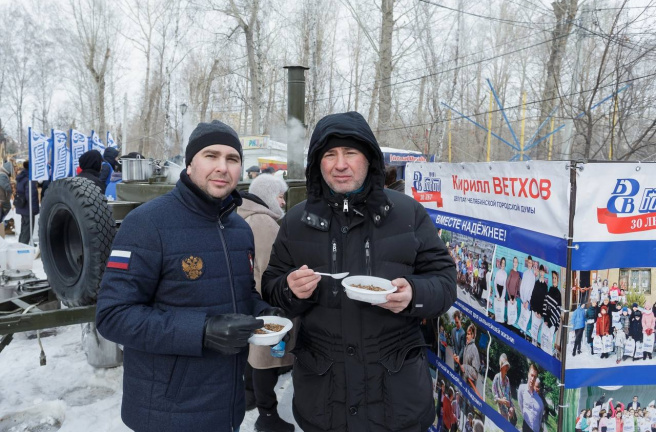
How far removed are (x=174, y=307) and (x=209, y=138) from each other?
70cm

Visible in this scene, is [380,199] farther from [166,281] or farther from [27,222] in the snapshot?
[27,222]

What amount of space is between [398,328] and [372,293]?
1.21 ft

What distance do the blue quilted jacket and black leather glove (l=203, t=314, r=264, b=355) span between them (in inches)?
1.4

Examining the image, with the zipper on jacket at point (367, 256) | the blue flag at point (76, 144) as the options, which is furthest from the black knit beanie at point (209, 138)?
the blue flag at point (76, 144)

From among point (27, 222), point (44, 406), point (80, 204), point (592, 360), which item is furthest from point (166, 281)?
point (27, 222)

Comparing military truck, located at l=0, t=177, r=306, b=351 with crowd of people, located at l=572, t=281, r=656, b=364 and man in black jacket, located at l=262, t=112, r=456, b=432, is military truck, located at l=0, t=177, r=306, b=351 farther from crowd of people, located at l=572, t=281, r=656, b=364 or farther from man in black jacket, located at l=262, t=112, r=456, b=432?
crowd of people, located at l=572, t=281, r=656, b=364

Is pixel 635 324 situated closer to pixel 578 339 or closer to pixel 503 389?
pixel 578 339

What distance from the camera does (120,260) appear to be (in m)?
1.67

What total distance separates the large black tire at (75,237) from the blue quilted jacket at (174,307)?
5.61 ft

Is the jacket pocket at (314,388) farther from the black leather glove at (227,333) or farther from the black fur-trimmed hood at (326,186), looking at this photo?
the black fur-trimmed hood at (326,186)

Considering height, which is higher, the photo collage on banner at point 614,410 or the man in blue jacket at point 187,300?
the man in blue jacket at point 187,300

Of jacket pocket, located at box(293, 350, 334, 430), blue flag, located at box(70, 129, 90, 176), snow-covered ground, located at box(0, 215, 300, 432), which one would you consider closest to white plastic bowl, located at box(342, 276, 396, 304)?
jacket pocket, located at box(293, 350, 334, 430)

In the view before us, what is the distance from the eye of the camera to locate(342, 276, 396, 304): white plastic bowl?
1661 millimetres

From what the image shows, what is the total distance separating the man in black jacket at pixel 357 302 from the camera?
187 cm
